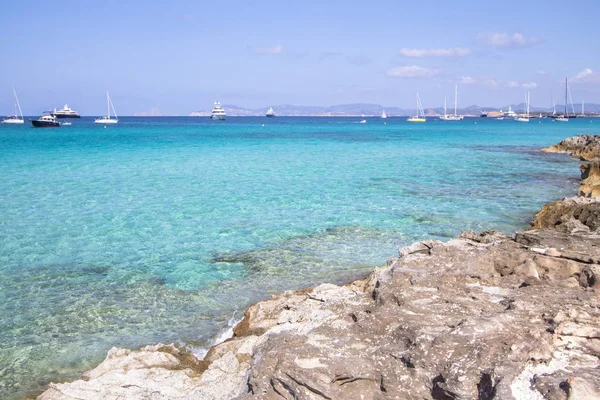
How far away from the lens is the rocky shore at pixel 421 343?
14.2 ft

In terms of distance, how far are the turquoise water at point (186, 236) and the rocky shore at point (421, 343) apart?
5.29ft

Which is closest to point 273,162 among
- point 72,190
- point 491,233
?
point 72,190

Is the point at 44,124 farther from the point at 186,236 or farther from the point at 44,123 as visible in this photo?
the point at 186,236

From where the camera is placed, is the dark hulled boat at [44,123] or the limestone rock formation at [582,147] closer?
the limestone rock formation at [582,147]

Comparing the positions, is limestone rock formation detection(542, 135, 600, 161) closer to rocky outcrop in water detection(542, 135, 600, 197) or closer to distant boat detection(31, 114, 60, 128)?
rocky outcrop in water detection(542, 135, 600, 197)

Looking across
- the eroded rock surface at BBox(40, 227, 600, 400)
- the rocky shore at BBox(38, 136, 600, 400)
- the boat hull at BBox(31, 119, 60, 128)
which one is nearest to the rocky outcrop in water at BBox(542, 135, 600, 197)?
the rocky shore at BBox(38, 136, 600, 400)

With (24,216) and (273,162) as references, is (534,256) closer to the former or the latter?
(24,216)

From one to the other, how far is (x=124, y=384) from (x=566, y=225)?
856 cm

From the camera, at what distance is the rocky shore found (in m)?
4.33

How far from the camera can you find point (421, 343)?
4.83 meters

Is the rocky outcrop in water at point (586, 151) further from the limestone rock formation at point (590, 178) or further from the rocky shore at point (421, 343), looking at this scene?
the rocky shore at point (421, 343)

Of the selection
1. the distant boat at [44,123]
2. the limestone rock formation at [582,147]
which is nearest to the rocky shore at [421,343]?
the limestone rock formation at [582,147]

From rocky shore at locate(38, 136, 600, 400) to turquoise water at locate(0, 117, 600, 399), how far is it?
1.61m

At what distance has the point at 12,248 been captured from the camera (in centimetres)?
1220
